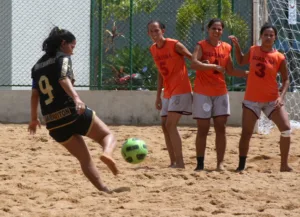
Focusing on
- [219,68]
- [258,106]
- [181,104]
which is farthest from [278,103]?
[181,104]

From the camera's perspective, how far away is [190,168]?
993 centimetres

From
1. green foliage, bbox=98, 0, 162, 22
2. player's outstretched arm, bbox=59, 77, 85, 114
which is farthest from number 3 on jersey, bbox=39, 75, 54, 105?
green foliage, bbox=98, 0, 162, 22

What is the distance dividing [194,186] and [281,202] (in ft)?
3.77

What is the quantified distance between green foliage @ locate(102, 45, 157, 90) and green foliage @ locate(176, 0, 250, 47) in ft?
2.84

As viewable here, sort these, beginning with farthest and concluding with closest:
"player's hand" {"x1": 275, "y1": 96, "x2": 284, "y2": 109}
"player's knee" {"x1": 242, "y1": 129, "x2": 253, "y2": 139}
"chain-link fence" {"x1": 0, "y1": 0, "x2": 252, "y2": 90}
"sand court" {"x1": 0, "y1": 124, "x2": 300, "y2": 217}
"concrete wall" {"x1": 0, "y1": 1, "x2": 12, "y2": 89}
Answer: "concrete wall" {"x1": 0, "y1": 1, "x2": 12, "y2": 89} → "chain-link fence" {"x1": 0, "y1": 0, "x2": 252, "y2": 90} → "player's knee" {"x1": 242, "y1": 129, "x2": 253, "y2": 139} → "player's hand" {"x1": 275, "y1": 96, "x2": 284, "y2": 109} → "sand court" {"x1": 0, "y1": 124, "x2": 300, "y2": 217}

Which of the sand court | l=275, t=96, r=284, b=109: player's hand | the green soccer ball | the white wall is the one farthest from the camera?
the white wall

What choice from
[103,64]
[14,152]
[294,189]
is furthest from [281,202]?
[103,64]

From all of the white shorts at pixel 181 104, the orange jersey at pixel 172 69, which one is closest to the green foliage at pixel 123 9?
the orange jersey at pixel 172 69

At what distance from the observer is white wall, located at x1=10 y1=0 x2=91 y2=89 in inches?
605

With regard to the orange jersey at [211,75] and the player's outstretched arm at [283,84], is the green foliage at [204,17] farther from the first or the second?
the player's outstretched arm at [283,84]

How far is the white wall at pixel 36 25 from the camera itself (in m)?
15.4

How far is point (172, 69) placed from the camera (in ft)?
31.9

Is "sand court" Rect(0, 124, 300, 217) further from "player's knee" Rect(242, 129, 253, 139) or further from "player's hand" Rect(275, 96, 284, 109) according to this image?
"player's hand" Rect(275, 96, 284, 109)

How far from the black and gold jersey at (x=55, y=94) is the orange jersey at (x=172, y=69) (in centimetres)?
252
